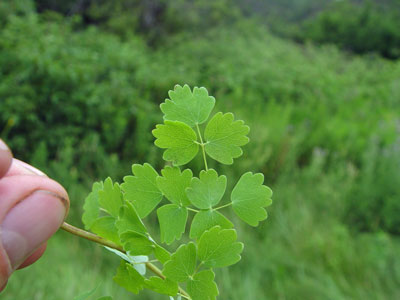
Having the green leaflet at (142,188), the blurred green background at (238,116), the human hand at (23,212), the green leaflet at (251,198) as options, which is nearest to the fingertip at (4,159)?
the human hand at (23,212)

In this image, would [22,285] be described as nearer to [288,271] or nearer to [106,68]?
[288,271]

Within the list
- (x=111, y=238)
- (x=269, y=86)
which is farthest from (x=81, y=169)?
(x=269, y=86)

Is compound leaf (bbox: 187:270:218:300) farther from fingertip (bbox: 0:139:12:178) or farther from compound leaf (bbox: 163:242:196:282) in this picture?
fingertip (bbox: 0:139:12:178)

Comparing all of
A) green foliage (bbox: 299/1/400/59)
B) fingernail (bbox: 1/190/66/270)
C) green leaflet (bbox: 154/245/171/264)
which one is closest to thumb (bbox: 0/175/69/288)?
fingernail (bbox: 1/190/66/270)

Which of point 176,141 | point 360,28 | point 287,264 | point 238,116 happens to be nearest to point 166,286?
point 176,141

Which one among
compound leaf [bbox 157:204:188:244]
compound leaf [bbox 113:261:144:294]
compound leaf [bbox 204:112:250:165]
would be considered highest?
compound leaf [bbox 204:112:250:165]

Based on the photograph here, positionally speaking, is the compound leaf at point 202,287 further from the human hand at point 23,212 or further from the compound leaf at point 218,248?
the human hand at point 23,212

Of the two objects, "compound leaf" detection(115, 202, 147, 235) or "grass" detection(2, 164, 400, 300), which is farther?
"grass" detection(2, 164, 400, 300)
